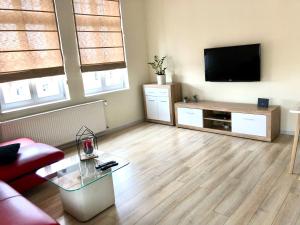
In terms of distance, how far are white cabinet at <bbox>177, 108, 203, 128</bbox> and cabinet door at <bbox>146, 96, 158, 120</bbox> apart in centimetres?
59

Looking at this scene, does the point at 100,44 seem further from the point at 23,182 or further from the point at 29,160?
the point at 23,182

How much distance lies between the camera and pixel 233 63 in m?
3.98

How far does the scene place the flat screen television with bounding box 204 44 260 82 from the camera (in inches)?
148

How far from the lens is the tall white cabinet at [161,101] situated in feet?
15.4

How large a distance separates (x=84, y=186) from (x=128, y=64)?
10.8 feet

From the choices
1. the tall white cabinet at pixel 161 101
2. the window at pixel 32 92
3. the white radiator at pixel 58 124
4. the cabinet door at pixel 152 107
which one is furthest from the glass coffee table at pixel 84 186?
the cabinet door at pixel 152 107

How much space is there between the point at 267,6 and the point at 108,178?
3.22m

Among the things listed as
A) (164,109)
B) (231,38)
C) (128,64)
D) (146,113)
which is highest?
(231,38)

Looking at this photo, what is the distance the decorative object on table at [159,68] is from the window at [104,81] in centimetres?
61

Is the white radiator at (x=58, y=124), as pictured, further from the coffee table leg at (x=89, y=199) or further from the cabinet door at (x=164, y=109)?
the coffee table leg at (x=89, y=199)

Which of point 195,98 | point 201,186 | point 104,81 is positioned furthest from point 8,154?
point 195,98

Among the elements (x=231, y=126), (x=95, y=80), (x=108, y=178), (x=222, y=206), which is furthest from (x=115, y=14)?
(x=222, y=206)

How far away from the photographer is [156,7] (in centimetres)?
489

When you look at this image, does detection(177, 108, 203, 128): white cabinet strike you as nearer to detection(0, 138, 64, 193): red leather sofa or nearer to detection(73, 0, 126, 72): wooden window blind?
detection(73, 0, 126, 72): wooden window blind
